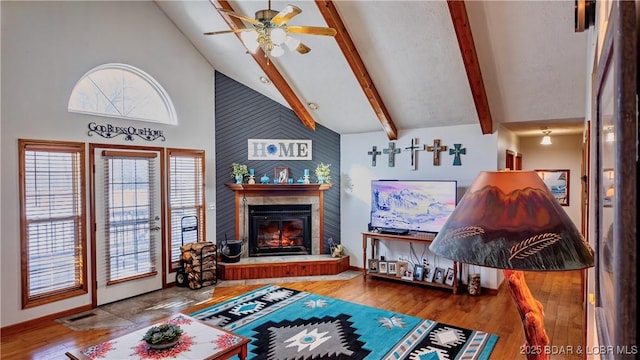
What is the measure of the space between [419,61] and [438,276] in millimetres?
3156

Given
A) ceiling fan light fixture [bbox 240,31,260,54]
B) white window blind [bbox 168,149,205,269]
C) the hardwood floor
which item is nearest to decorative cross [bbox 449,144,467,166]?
the hardwood floor

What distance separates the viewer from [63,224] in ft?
14.5

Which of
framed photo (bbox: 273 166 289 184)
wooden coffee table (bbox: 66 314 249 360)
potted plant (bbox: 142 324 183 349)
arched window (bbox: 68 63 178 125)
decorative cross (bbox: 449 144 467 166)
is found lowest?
wooden coffee table (bbox: 66 314 249 360)

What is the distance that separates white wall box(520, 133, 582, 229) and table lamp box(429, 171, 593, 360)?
7.29 meters

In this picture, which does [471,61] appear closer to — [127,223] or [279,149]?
[279,149]

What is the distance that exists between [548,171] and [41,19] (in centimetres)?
874

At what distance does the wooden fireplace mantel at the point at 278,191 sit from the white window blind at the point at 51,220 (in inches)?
89.3

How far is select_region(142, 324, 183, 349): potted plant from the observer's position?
105 inches

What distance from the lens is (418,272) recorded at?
18.6 ft

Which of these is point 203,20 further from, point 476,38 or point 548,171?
point 548,171

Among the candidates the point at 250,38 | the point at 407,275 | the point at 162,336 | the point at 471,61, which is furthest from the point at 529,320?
the point at 407,275

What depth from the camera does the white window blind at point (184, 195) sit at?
18.4 ft

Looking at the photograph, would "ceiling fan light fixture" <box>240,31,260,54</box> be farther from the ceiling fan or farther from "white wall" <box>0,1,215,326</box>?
"white wall" <box>0,1,215,326</box>

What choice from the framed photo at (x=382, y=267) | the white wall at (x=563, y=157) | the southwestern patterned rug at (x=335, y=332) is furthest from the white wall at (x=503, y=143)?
the southwestern patterned rug at (x=335, y=332)
